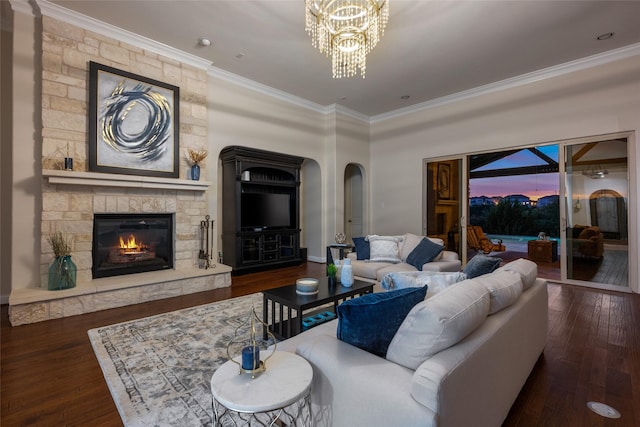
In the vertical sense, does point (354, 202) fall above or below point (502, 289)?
above

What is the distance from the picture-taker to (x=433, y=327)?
48.0 inches

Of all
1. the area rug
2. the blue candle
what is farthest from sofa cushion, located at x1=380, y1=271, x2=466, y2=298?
the area rug

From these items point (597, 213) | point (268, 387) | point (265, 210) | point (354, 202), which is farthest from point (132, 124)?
point (597, 213)

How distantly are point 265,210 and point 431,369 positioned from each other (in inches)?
211

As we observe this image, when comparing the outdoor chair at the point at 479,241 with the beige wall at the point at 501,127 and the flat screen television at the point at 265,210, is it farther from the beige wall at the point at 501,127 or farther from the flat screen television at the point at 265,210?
the flat screen television at the point at 265,210

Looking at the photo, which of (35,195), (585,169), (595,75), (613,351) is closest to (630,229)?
(585,169)

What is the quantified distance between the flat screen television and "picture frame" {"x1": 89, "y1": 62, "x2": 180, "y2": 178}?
63.8 inches

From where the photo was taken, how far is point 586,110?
184 inches

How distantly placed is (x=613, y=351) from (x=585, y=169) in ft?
11.3

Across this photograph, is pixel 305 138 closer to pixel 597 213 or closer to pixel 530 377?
pixel 597 213

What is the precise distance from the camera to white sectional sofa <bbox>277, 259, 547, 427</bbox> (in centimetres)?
108

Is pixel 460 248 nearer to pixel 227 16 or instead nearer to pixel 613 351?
pixel 613 351

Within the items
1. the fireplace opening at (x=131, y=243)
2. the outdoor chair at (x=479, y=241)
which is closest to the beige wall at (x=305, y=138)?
the fireplace opening at (x=131, y=243)

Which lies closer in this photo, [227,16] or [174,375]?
[174,375]
